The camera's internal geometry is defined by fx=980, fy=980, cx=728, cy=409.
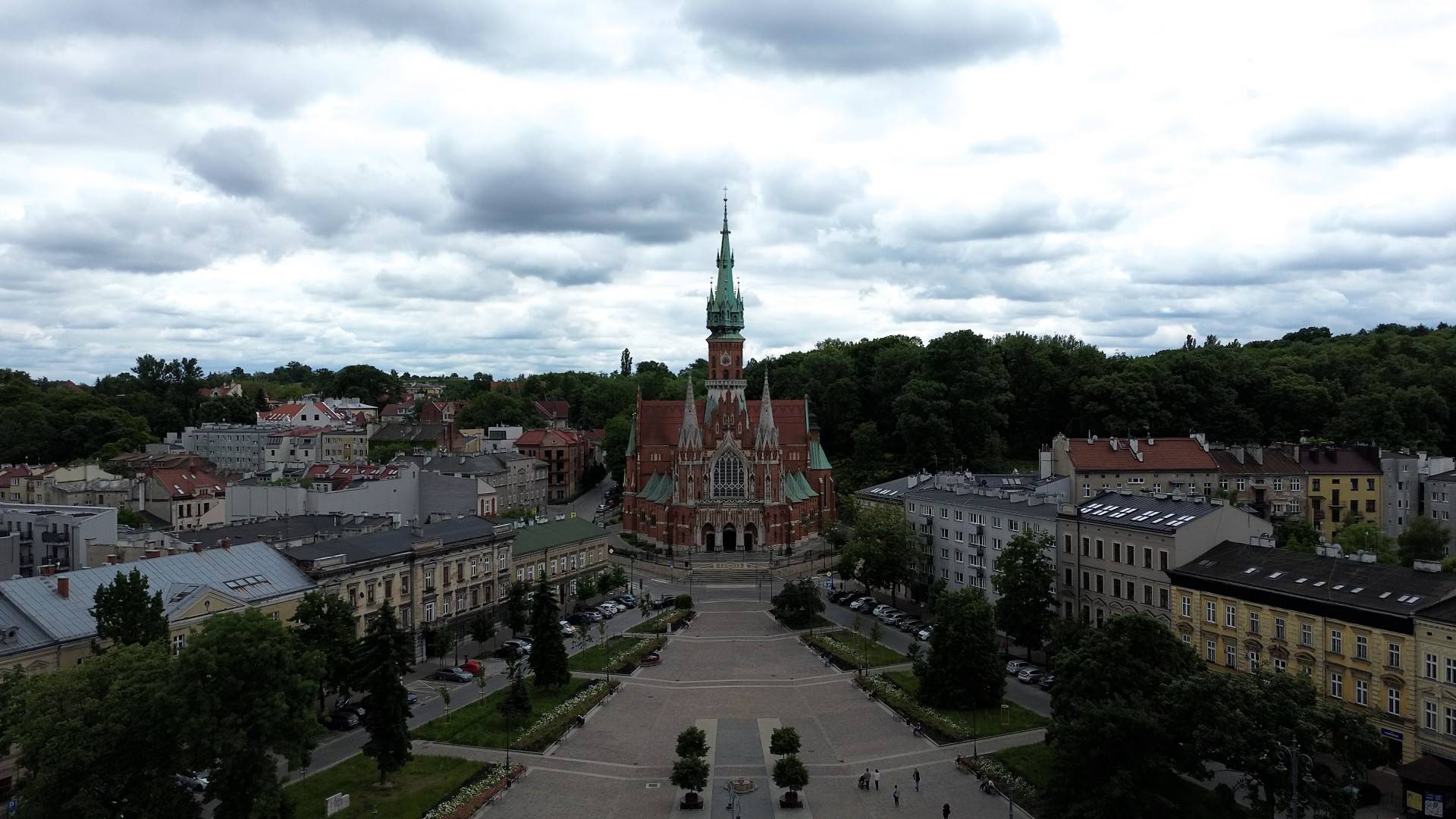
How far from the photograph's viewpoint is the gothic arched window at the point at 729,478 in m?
95.2

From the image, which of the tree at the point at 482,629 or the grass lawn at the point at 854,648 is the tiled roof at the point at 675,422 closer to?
the grass lawn at the point at 854,648

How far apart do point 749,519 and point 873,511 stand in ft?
79.2

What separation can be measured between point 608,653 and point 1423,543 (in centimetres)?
5327

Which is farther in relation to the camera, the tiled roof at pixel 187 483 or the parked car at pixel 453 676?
the tiled roof at pixel 187 483

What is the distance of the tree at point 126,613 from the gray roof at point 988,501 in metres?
48.1

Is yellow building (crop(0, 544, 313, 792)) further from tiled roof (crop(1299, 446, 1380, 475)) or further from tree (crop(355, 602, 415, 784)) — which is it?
tiled roof (crop(1299, 446, 1380, 475))

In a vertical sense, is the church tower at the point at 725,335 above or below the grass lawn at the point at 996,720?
above

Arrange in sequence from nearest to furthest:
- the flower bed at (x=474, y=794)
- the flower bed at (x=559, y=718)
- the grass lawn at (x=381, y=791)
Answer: the flower bed at (x=474, y=794), the grass lawn at (x=381, y=791), the flower bed at (x=559, y=718)

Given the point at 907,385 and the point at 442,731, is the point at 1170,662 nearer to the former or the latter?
the point at 442,731

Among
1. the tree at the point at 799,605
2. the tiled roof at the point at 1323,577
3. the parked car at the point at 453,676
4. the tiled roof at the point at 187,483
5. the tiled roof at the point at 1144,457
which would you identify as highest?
the tiled roof at the point at 1144,457

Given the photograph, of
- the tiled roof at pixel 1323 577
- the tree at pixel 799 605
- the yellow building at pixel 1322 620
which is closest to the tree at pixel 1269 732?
the yellow building at pixel 1322 620


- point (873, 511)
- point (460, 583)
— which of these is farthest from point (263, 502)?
point (873, 511)

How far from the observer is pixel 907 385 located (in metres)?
114

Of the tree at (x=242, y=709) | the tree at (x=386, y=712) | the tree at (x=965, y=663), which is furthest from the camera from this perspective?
the tree at (x=965, y=663)
